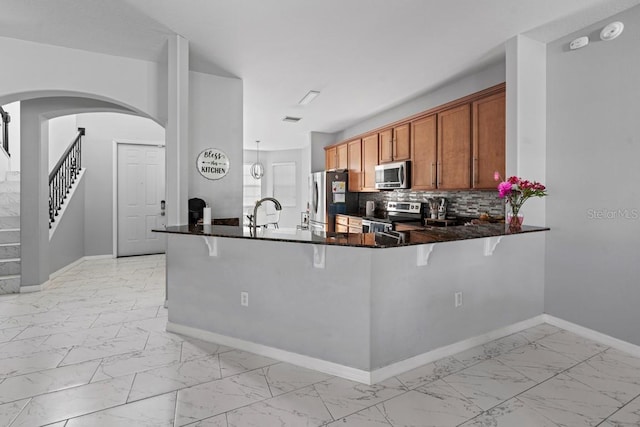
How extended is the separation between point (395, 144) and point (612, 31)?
109 inches

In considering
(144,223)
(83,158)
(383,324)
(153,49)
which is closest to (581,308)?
(383,324)

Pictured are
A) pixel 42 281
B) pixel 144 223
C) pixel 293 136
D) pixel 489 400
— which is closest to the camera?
pixel 489 400

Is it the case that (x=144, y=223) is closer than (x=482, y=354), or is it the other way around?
(x=482, y=354)

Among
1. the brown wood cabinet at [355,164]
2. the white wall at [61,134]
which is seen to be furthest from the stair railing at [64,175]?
the brown wood cabinet at [355,164]

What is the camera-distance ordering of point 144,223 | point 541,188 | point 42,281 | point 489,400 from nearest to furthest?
1. point 489,400
2. point 541,188
3. point 42,281
4. point 144,223

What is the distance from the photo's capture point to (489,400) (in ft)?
6.58

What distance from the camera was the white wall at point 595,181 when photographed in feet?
8.55

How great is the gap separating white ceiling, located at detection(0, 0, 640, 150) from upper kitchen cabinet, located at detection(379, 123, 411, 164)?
82 cm

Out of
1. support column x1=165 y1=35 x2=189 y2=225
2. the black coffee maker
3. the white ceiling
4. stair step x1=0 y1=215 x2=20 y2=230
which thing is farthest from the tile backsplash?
stair step x1=0 y1=215 x2=20 y2=230

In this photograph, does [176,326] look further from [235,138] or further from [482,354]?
[482,354]

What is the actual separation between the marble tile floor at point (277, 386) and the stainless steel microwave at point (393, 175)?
8.00 ft

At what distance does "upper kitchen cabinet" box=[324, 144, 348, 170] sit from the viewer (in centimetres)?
668

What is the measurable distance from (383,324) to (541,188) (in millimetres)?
1813

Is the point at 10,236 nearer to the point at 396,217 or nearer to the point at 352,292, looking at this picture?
the point at 352,292
